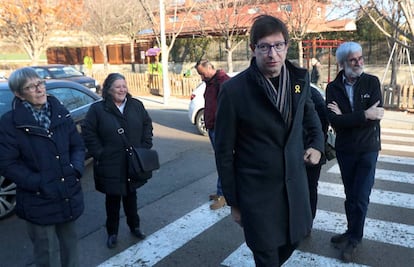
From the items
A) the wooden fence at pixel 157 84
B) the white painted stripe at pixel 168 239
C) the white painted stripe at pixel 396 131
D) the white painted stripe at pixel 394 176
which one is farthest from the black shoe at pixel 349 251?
the wooden fence at pixel 157 84

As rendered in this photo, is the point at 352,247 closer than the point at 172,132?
Yes

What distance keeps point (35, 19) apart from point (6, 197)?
810 inches

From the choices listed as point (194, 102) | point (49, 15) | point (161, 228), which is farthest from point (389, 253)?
point (49, 15)

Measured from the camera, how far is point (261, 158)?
2400mm

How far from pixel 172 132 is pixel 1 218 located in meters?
6.02

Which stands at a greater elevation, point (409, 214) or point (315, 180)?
point (315, 180)

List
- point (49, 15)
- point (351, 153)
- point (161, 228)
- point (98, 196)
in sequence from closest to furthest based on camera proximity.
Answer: point (351, 153)
point (161, 228)
point (98, 196)
point (49, 15)

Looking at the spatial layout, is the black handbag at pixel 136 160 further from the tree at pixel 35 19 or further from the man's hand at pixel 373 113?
the tree at pixel 35 19

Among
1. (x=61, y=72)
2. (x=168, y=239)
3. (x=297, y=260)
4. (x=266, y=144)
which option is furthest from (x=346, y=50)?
(x=61, y=72)

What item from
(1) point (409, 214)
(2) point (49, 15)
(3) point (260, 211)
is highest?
(2) point (49, 15)

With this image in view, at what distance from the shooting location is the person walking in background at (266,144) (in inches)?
92.6

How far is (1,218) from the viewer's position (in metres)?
4.92

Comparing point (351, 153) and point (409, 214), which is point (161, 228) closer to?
point (351, 153)

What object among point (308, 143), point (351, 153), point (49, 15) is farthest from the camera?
point (49, 15)
